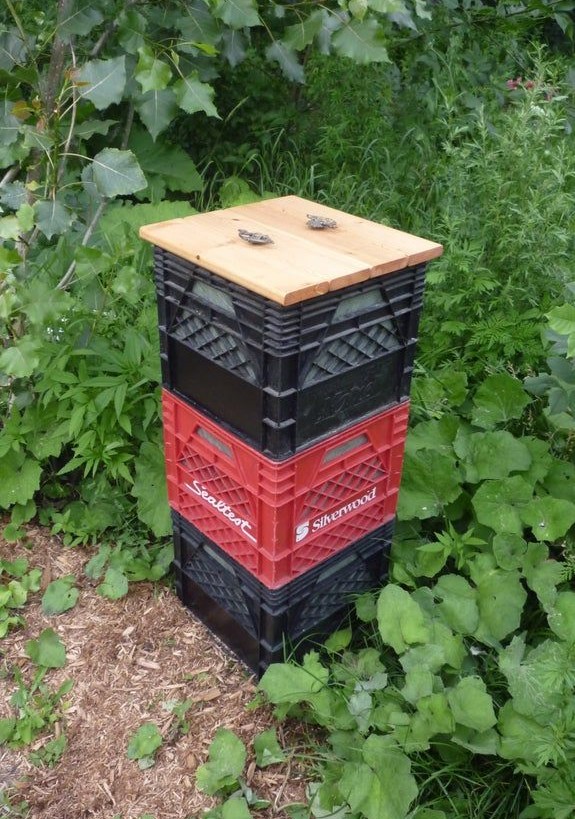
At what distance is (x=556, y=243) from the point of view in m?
3.08

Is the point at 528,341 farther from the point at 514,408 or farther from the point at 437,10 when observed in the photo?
the point at 437,10

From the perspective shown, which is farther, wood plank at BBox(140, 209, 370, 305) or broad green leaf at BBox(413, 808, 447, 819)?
broad green leaf at BBox(413, 808, 447, 819)

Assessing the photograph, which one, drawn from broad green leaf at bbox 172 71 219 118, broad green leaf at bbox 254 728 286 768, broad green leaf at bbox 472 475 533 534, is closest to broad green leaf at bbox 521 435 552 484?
broad green leaf at bbox 472 475 533 534

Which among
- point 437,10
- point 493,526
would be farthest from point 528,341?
point 437,10

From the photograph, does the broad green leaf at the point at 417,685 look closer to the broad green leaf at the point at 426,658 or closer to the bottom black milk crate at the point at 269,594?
the broad green leaf at the point at 426,658

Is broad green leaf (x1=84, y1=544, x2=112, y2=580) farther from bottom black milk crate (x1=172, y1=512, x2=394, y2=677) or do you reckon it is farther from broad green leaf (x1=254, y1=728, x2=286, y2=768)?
broad green leaf (x1=254, y1=728, x2=286, y2=768)

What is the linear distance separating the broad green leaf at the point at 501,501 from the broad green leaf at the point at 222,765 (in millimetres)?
1068

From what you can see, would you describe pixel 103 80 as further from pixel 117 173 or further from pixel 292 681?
pixel 292 681

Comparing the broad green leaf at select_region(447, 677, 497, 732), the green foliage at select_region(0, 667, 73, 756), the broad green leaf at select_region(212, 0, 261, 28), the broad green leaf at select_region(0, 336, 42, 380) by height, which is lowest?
the green foliage at select_region(0, 667, 73, 756)

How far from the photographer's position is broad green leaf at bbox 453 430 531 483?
2.63 m

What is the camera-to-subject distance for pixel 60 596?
282 centimetres

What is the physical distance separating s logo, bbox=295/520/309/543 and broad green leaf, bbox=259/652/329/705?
38 centimetres

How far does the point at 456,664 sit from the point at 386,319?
1018mm

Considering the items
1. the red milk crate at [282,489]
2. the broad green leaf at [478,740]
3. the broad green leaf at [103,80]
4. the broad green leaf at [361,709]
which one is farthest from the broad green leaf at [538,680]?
the broad green leaf at [103,80]
